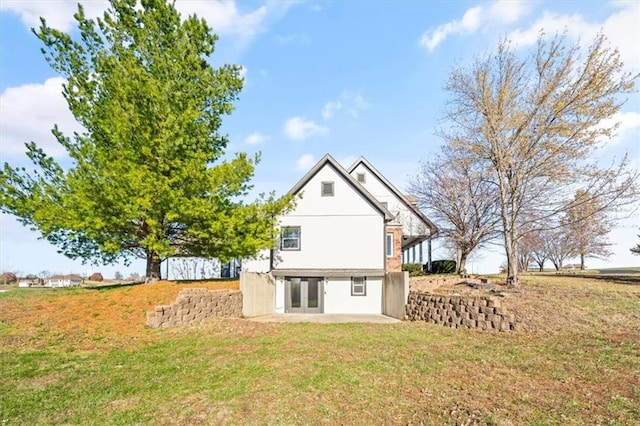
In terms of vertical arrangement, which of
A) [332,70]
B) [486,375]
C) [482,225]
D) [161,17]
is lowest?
[486,375]

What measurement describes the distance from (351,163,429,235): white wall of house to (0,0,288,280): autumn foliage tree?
12.0 meters

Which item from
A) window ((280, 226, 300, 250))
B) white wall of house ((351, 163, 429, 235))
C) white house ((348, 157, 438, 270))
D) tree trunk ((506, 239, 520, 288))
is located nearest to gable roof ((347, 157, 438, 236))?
white house ((348, 157, 438, 270))

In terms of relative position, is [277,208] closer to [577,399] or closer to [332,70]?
[332,70]

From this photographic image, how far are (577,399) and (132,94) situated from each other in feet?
51.2

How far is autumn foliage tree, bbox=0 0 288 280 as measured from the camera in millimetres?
13367

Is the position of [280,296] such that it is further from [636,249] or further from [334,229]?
[636,249]

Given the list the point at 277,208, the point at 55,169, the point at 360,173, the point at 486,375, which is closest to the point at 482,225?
the point at 360,173

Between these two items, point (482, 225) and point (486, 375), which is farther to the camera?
point (482, 225)

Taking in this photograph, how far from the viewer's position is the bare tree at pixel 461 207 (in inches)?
1041

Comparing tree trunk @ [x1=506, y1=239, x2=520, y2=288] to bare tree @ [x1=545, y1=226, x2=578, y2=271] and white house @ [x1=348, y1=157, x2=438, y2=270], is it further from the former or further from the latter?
bare tree @ [x1=545, y1=226, x2=578, y2=271]

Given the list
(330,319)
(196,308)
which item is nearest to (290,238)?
(330,319)

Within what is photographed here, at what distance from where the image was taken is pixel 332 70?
611 inches

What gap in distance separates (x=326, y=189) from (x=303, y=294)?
5554 millimetres

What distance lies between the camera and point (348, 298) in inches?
760
